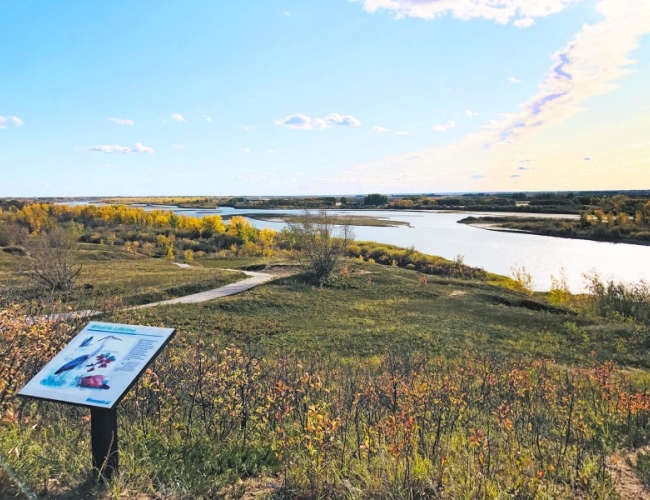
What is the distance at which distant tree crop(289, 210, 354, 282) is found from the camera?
28.5 meters

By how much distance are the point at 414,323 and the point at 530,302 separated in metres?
10.7

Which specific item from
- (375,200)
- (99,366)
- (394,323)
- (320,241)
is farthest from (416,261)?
(375,200)

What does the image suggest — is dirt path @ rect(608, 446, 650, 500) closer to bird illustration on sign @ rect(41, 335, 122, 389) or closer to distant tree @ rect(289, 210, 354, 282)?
bird illustration on sign @ rect(41, 335, 122, 389)

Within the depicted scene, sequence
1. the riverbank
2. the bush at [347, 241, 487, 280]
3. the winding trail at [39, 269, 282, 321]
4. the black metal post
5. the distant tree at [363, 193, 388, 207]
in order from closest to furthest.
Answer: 1. the black metal post
2. the winding trail at [39, 269, 282, 321]
3. the bush at [347, 241, 487, 280]
4. the riverbank
5. the distant tree at [363, 193, 388, 207]

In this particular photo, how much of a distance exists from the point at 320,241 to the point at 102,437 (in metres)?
26.2

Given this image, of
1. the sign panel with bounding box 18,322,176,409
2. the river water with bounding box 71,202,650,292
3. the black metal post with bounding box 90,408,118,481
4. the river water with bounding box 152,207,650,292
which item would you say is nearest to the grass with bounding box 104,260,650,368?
the sign panel with bounding box 18,322,176,409

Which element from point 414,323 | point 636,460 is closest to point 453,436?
point 636,460

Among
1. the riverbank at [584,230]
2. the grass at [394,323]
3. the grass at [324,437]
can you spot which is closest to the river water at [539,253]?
the riverbank at [584,230]

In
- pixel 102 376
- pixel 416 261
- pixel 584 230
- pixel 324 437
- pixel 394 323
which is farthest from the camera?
pixel 584 230

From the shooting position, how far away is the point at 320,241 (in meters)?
29.4

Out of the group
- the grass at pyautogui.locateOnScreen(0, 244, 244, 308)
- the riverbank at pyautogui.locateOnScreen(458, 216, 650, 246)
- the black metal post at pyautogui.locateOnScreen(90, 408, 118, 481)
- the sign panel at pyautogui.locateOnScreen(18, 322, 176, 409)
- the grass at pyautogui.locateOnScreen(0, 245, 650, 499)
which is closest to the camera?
the sign panel at pyautogui.locateOnScreen(18, 322, 176, 409)

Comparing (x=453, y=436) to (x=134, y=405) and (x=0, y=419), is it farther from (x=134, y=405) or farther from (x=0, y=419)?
(x=0, y=419)

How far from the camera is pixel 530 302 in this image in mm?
Answer: 26094

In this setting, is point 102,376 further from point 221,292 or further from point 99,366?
point 221,292
